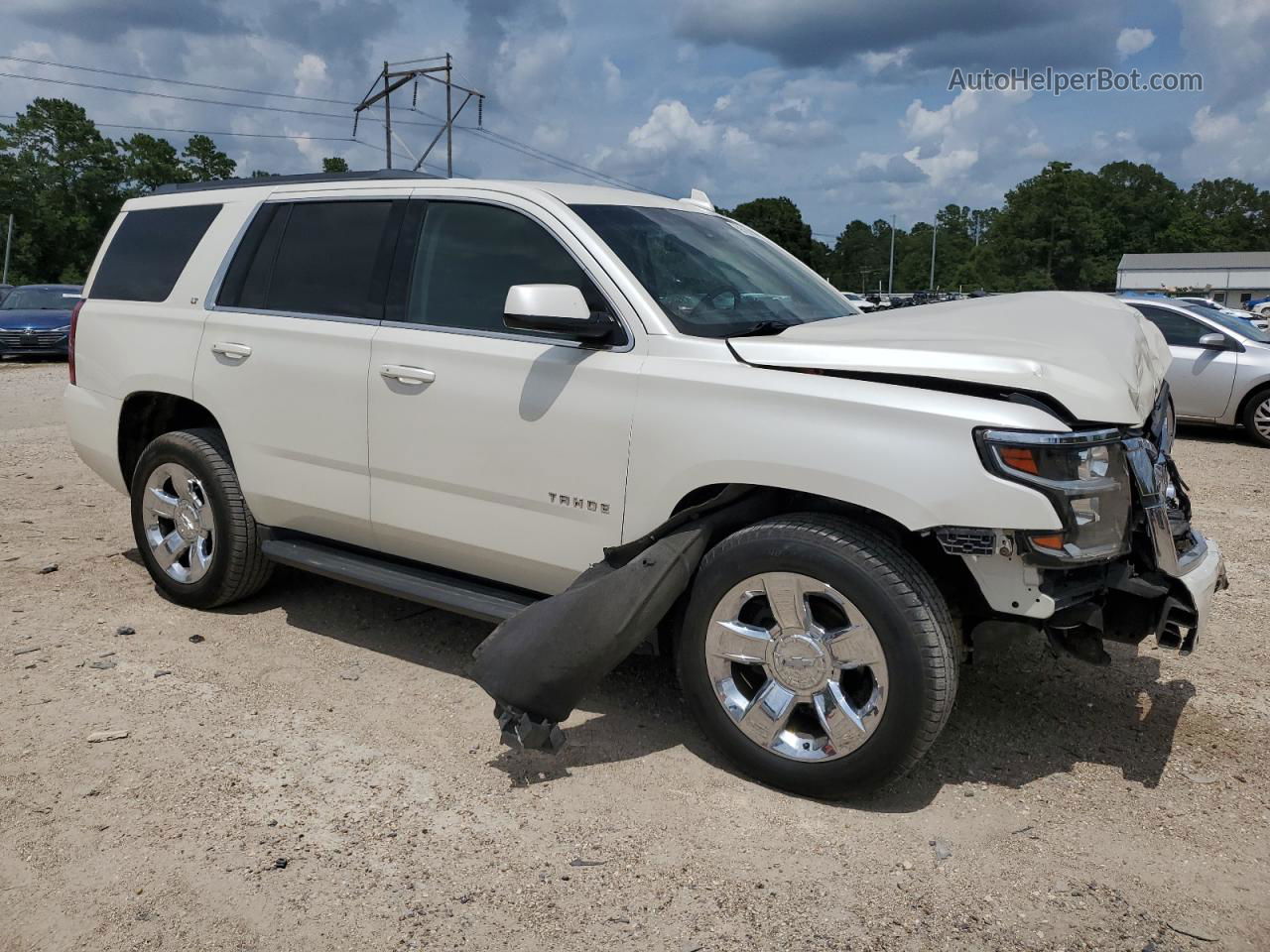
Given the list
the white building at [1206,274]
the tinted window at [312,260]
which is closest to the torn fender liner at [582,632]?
the tinted window at [312,260]

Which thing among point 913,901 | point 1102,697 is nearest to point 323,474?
point 913,901

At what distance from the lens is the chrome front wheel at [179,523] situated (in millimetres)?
5246

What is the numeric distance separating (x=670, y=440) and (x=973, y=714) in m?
1.70

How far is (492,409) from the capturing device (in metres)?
4.10

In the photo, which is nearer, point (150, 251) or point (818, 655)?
point (818, 655)

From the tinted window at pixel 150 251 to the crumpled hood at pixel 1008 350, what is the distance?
300cm

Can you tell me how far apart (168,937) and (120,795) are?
2.90 ft

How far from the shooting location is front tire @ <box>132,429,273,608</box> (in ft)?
16.8

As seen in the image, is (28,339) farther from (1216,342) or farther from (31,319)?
(1216,342)

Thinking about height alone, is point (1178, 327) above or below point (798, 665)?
above

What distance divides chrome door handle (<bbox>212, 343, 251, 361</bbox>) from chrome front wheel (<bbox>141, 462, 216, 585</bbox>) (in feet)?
2.05

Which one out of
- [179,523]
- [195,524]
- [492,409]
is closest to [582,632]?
[492,409]

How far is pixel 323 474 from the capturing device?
4.67 m

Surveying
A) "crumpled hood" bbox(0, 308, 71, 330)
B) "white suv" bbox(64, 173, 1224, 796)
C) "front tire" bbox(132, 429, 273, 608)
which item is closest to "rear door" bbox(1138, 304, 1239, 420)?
"white suv" bbox(64, 173, 1224, 796)
